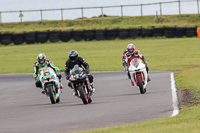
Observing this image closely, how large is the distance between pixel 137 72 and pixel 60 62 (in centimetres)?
2077

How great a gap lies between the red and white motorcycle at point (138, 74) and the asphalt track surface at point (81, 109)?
0.83 feet

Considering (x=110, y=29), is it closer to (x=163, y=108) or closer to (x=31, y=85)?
(x=31, y=85)

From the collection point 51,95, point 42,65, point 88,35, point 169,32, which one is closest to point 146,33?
point 169,32

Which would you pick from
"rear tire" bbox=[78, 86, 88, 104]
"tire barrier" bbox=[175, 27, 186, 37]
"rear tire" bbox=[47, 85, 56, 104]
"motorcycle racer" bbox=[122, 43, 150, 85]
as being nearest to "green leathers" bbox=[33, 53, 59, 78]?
"rear tire" bbox=[47, 85, 56, 104]

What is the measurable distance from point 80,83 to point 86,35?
1338 inches

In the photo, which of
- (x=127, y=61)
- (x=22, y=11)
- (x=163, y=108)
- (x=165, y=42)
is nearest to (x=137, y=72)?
(x=127, y=61)

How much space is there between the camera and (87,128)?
961 cm

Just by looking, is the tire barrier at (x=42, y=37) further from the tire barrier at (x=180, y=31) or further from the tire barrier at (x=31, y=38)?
the tire barrier at (x=180, y=31)

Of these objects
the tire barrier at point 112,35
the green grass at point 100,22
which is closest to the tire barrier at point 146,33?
the tire barrier at point 112,35

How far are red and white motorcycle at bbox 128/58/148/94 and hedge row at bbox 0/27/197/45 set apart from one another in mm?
29555

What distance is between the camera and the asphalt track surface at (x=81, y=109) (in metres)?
10.3

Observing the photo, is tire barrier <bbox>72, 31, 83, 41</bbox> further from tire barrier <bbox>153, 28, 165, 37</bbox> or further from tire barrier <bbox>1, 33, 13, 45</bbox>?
tire barrier <bbox>153, 28, 165, 37</bbox>

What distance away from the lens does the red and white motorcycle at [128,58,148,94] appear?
631 inches

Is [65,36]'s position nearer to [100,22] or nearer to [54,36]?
[54,36]
